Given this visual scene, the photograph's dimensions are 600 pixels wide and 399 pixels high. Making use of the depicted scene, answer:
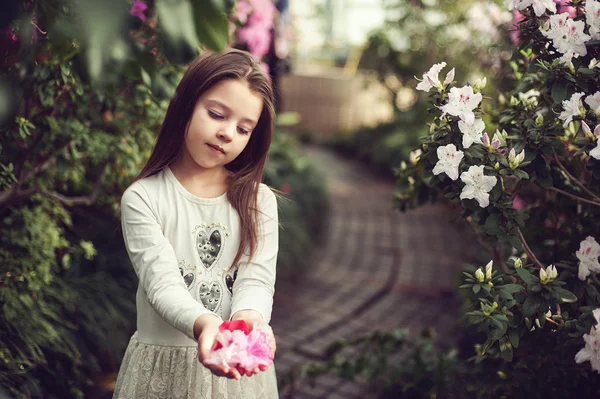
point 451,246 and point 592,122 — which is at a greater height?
point 451,246

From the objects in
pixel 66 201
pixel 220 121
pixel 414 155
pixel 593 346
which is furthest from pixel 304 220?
pixel 593 346

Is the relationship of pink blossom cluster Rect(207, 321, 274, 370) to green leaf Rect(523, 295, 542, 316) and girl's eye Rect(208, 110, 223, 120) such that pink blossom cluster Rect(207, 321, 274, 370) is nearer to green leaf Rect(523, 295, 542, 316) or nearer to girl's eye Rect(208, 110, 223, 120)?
girl's eye Rect(208, 110, 223, 120)

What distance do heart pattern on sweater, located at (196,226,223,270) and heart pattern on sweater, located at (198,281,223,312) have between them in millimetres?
49

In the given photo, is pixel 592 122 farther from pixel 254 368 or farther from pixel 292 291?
pixel 292 291

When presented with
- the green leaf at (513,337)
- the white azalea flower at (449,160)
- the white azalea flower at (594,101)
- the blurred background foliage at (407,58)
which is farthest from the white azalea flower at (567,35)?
the blurred background foliage at (407,58)

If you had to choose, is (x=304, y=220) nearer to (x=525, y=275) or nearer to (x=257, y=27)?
(x=257, y=27)

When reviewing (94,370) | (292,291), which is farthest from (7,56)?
(292,291)

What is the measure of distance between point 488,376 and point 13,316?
75.1 inches

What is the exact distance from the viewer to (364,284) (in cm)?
495

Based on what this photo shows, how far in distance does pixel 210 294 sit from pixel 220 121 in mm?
488

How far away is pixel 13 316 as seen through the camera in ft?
7.69

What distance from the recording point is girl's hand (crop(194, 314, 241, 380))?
4.19 feet

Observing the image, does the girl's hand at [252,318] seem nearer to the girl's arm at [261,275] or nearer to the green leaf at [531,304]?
the girl's arm at [261,275]

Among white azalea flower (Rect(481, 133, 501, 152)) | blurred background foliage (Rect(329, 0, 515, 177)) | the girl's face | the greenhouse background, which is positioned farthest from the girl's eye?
blurred background foliage (Rect(329, 0, 515, 177))
